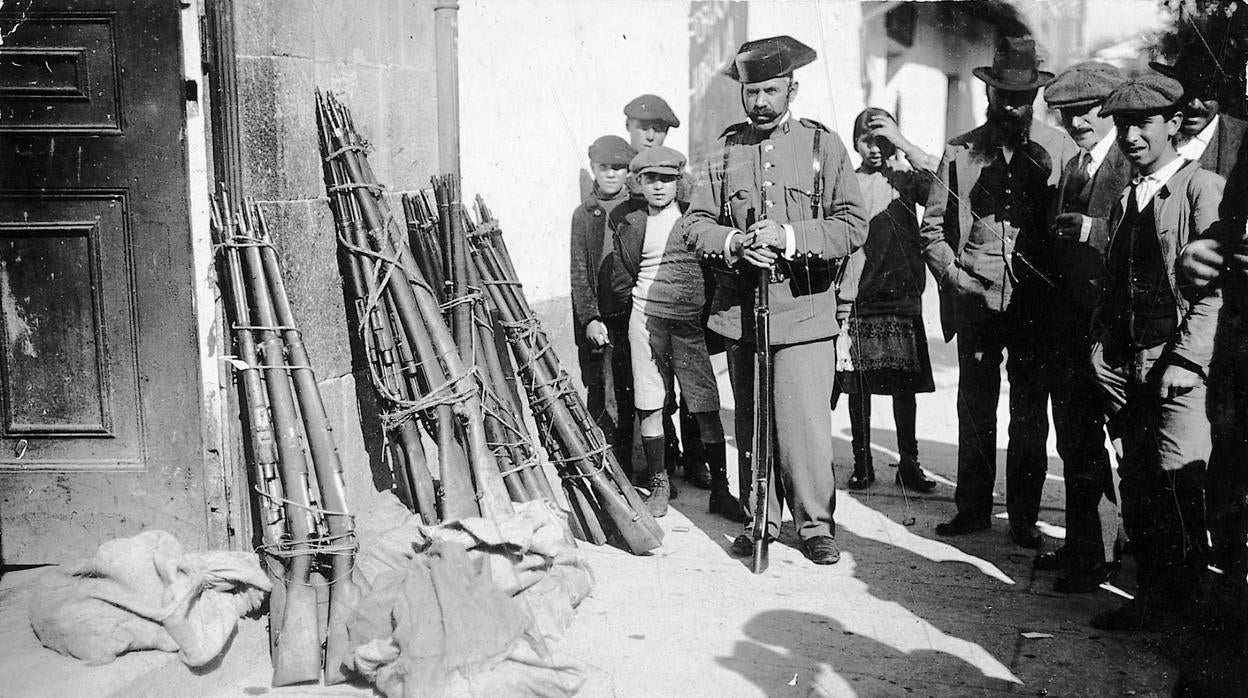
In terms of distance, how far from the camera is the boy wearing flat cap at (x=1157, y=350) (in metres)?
3.84

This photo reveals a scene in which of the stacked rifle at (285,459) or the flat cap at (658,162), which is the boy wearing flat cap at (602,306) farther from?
the stacked rifle at (285,459)

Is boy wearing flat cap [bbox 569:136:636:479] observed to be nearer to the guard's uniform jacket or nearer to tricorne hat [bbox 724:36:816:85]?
the guard's uniform jacket

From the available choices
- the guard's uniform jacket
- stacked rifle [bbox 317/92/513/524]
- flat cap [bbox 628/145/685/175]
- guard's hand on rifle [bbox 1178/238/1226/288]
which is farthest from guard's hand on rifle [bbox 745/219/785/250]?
guard's hand on rifle [bbox 1178/238/1226/288]

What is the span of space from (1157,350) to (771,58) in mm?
2073

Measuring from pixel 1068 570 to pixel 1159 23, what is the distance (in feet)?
9.39

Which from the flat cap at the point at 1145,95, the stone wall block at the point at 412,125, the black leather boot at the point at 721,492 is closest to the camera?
the flat cap at the point at 1145,95

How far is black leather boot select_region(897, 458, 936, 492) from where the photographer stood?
20.0 ft

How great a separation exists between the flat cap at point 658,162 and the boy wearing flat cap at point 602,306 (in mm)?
333

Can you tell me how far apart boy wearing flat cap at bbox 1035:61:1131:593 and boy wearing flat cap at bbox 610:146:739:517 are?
5.75ft

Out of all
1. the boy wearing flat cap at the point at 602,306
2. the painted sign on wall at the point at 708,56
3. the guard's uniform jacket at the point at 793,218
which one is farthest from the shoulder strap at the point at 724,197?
the painted sign on wall at the point at 708,56

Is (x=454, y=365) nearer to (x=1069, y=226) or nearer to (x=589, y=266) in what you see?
(x=589, y=266)

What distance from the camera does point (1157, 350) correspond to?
159 inches

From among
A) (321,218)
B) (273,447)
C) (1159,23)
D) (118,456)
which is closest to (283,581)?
(273,447)

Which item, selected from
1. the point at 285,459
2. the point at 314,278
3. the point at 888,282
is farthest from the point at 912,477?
the point at 285,459
